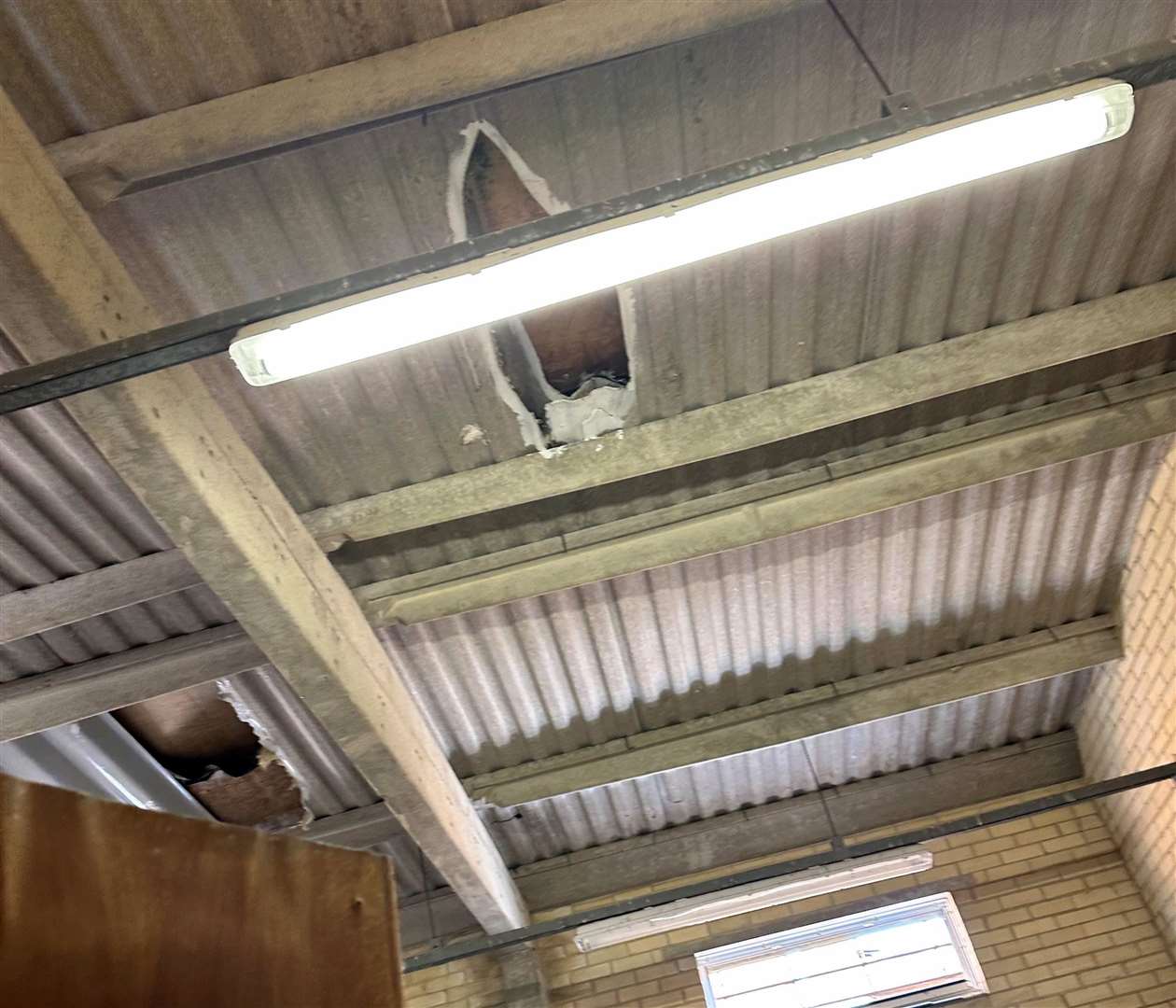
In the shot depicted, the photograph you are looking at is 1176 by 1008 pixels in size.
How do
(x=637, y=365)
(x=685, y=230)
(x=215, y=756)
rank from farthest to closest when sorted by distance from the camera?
(x=215, y=756)
(x=637, y=365)
(x=685, y=230)

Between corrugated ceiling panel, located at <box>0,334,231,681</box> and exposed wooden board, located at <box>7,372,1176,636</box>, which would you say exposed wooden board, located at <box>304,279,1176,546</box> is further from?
corrugated ceiling panel, located at <box>0,334,231,681</box>

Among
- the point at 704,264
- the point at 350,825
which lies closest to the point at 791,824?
the point at 350,825

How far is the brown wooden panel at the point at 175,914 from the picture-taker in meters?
0.72

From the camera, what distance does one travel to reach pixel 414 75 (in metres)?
2.51

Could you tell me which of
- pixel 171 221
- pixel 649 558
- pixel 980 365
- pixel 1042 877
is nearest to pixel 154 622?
pixel 171 221

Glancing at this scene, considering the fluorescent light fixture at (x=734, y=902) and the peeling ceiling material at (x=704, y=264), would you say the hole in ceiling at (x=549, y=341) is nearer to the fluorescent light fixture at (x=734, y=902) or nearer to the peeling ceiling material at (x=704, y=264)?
the peeling ceiling material at (x=704, y=264)

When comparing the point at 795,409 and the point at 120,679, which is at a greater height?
the point at 795,409

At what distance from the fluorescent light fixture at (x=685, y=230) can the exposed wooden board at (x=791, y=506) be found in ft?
6.85

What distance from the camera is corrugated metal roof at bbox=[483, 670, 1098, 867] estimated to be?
571 cm

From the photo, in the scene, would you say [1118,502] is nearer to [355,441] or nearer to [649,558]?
[649,558]

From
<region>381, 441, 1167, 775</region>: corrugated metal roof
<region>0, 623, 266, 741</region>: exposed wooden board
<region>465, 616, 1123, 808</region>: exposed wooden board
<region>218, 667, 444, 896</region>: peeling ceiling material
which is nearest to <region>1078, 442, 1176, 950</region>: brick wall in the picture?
<region>381, 441, 1167, 775</region>: corrugated metal roof

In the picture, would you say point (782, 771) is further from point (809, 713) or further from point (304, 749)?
point (304, 749)

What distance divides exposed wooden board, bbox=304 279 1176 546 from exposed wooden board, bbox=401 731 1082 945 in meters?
3.47

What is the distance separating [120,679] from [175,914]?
3.51 m
